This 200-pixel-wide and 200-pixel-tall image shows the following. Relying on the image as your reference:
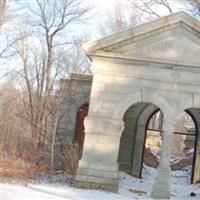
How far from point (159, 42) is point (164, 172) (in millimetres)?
4026

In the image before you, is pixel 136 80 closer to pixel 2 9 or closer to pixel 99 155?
pixel 99 155

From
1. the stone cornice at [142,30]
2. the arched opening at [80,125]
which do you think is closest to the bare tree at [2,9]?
the arched opening at [80,125]

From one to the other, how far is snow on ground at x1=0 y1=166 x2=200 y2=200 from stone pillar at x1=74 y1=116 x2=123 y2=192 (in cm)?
43

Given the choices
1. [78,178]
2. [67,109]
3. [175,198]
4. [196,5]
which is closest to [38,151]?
[67,109]

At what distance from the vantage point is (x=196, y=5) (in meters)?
25.8

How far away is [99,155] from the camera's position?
15.3 m

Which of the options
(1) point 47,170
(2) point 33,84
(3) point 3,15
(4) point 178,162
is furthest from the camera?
(4) point 178,162

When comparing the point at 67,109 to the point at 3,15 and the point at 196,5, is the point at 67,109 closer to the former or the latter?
the point at 3,15

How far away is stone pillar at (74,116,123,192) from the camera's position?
15148 mm

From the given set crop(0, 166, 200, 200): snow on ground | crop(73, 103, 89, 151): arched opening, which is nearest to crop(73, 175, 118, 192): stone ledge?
crop(0, 166, 200, 200): snow on ground

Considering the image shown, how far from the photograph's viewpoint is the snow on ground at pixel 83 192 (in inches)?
498

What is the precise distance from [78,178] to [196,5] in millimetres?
14086

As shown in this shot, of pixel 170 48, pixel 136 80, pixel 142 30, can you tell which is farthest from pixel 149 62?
pixel 142 30

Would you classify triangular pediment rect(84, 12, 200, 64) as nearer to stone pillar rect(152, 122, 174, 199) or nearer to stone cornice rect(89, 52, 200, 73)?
stone cornice rect(89, 52, 200, 73)
